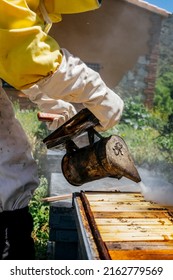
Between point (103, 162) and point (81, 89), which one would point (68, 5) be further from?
point (103, 162)

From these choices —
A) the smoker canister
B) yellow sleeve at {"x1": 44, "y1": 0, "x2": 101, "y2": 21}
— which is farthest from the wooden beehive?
yellow sleeve at {"x1": 44, "y1": 0, "x2": 101, "y2": 21}

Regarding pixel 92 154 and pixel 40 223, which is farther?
pixel 40 223

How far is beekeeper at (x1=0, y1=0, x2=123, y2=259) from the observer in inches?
67.8

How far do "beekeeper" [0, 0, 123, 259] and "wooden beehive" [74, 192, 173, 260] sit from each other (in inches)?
16.6

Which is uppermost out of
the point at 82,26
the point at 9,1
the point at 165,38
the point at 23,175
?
the point at 9,1

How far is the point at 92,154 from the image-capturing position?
227 cm

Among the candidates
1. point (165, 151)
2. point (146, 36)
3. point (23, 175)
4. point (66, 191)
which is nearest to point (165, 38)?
point (146, 36)

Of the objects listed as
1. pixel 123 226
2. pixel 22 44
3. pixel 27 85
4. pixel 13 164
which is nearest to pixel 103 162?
pixel 123 226

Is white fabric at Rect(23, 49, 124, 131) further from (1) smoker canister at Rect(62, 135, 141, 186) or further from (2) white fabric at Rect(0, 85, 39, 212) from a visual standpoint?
(2) white fabric at Rect(0, 85, 39, 212)

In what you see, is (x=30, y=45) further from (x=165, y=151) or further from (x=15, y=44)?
(x=165, y=151)

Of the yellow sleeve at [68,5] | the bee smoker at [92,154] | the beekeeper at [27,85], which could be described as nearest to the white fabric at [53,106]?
the beekeeper at [27,85]

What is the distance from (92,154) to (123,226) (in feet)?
1.59

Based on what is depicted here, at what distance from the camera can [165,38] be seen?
47.5ft
